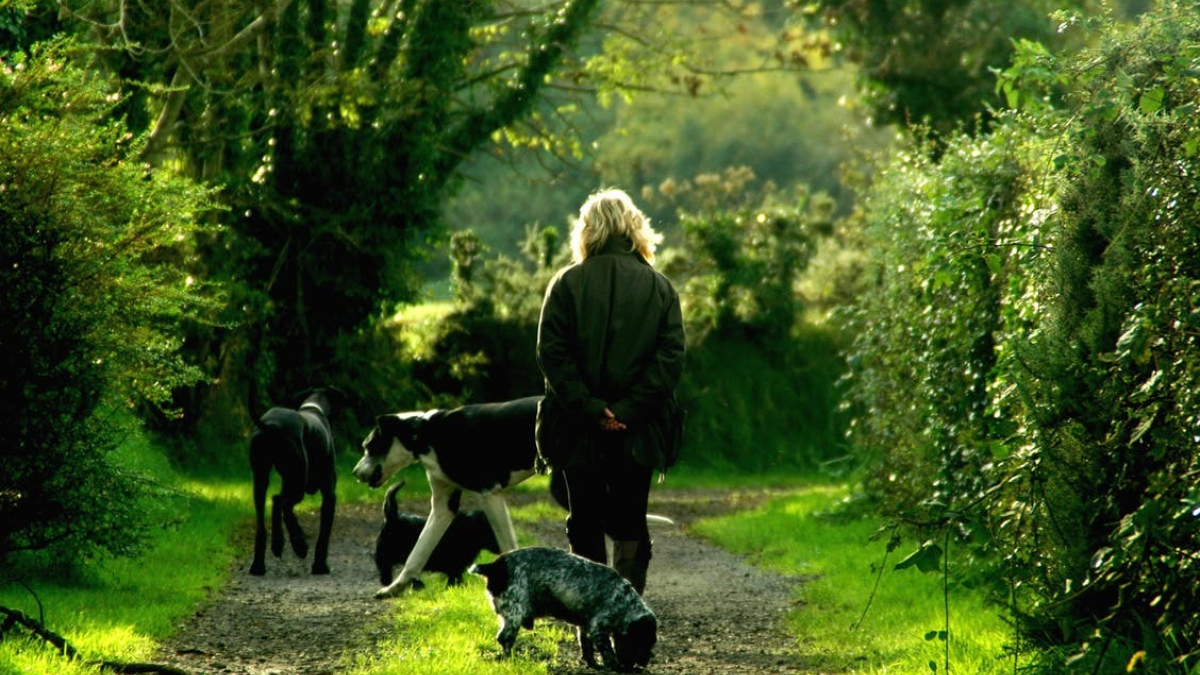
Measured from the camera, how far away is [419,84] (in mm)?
18094

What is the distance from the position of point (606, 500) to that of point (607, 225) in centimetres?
146

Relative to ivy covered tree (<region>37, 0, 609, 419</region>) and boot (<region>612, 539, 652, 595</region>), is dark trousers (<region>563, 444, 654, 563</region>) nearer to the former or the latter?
boot (<region>612, 539, 652, 595</region>)

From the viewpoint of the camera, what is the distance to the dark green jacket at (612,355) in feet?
24.8

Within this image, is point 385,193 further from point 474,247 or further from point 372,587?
point 372,587

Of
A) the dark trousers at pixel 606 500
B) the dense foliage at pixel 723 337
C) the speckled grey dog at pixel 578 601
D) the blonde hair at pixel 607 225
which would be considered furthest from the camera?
the dense foliage at pixel 723 337

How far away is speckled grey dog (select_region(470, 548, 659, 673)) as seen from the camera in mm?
7234

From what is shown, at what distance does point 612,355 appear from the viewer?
7.65 m

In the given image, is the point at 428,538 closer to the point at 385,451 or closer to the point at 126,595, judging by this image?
the point at 385,451

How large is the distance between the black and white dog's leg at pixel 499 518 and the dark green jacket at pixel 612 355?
2.53m

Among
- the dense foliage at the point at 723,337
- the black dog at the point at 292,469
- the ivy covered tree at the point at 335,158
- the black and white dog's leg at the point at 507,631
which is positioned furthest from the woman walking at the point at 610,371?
the dense foliage at the point at 723,337

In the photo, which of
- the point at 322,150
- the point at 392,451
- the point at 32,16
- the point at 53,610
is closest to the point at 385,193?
the point at 322,150

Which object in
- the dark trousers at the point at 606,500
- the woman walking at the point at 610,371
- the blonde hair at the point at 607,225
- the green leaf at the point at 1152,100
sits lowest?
the dark trousers at the point at 606,500

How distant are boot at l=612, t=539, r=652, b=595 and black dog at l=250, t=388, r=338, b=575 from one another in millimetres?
4188

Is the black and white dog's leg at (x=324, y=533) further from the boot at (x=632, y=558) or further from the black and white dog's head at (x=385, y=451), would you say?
the boot at (x=632, y=558)
